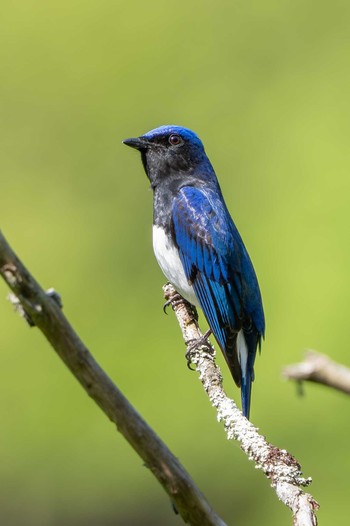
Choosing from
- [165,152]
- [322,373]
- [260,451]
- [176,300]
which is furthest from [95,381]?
[165,152]

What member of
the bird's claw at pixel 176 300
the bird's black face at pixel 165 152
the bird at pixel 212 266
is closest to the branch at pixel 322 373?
the bird at pixel 212 266

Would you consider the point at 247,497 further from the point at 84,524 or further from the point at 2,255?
the point at 2,255

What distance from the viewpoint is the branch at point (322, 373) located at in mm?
1092

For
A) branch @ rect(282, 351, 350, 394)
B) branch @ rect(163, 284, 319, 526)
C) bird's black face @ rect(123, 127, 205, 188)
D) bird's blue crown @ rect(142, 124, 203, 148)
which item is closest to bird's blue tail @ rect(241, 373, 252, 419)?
branch @ rect(163, 284, 319, 526)

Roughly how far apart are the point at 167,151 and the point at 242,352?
972 mm

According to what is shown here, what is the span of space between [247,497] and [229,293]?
1.38m

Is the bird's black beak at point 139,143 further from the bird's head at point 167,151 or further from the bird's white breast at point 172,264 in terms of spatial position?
the bird's white breast at point 172,264

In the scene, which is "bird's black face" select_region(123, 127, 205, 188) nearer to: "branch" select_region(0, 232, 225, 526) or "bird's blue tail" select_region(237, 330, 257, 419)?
"bird's blue tail" select_region(237, 330, 257, 419)

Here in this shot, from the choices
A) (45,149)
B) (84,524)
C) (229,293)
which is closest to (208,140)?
(45,149)

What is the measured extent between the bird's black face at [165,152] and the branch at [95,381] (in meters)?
2.90

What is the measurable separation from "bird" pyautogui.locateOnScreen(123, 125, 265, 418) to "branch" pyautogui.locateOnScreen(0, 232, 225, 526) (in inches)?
92.3

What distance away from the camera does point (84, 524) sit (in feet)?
16.5

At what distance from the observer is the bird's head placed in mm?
4164

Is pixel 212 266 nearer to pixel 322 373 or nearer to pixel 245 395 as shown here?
pixel 245 395
